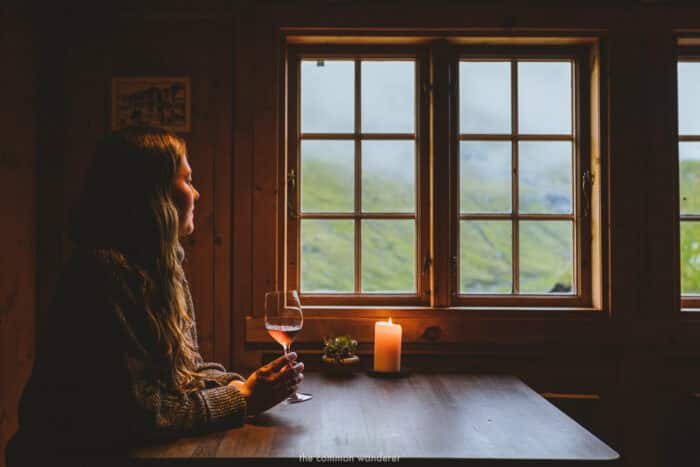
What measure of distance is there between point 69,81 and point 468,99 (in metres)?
1.67

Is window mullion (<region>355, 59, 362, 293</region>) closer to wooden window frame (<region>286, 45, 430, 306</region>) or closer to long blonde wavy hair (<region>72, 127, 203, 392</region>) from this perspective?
wooden window frame (<region>286, 45, 430, 306</region>)

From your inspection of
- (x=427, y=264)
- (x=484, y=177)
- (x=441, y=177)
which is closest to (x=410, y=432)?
(x=427, y=264)

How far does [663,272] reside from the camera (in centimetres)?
218

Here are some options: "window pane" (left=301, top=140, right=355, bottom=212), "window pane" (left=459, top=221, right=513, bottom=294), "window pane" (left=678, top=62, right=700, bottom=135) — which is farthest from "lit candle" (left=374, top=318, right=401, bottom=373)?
"window pane" (left=678, top=62, right=700, bottom=135)

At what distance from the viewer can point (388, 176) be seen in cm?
235

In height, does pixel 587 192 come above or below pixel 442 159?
below

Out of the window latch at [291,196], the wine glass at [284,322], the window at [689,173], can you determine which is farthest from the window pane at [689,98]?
the wine glass at [284,322]

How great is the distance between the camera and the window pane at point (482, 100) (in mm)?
2340

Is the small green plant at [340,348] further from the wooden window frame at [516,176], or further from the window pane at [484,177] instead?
the window pane at [484,177]

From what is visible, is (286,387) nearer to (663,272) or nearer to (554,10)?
(663,272)

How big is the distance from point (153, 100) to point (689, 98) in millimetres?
2296

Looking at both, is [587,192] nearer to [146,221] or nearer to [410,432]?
[410,432]

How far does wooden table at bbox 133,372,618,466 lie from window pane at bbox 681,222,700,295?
1078mm

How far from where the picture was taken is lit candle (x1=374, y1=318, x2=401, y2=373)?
6.40ft
